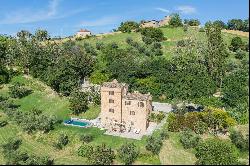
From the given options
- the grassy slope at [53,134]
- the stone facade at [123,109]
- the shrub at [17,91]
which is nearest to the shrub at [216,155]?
the grassy slope at [53,134]

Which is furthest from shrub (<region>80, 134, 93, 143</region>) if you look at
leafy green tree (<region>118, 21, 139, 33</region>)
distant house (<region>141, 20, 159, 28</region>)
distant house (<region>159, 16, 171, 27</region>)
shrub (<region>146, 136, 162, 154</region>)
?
distant house (<region>159, 16, 171, 27</region>)

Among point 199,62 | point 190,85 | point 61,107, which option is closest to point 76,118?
point 61,107

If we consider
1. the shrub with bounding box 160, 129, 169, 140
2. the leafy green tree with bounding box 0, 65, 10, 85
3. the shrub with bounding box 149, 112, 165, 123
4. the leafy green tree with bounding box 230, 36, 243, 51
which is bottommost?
the shrub with bounding box 160, 129, 169, 140

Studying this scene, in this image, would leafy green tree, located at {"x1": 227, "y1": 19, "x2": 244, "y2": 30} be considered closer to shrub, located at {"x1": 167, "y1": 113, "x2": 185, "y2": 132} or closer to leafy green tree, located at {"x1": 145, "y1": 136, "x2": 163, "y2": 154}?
shrub, located at {"x1": 167, "y1": 113, "x2": 185, "y2": 132}

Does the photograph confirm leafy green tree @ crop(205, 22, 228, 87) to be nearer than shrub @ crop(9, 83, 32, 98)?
Yes

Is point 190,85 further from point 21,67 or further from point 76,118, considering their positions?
point 21,67

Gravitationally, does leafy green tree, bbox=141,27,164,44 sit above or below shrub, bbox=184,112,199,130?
above
